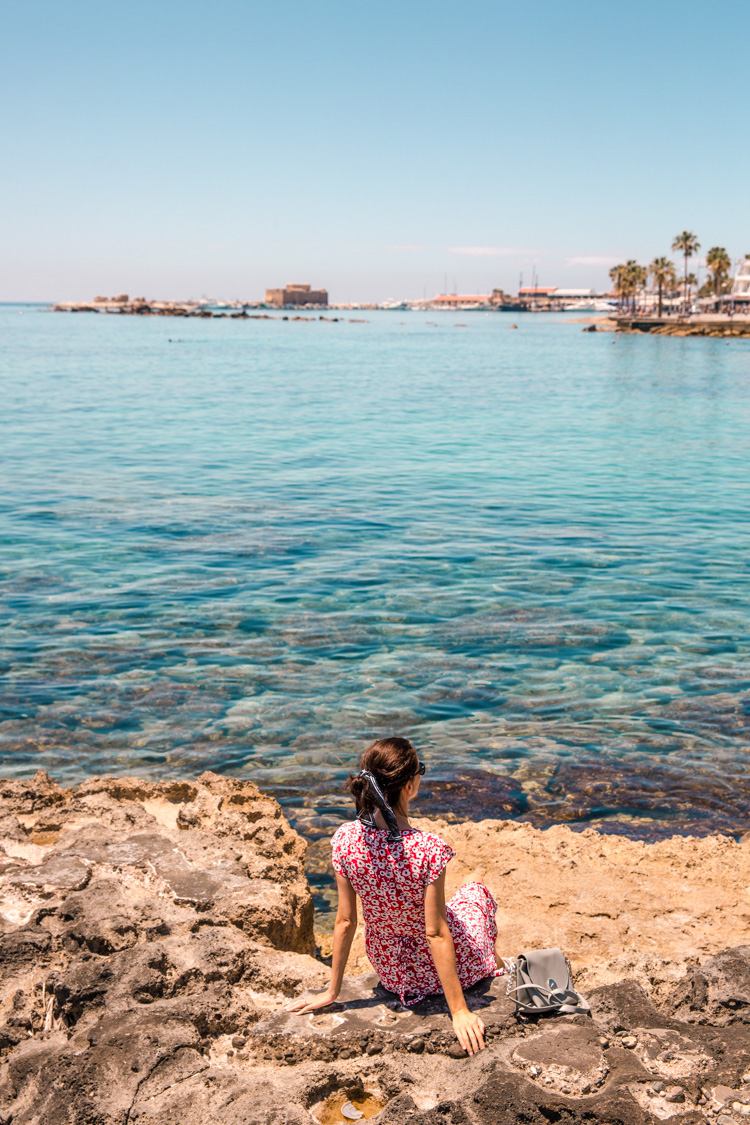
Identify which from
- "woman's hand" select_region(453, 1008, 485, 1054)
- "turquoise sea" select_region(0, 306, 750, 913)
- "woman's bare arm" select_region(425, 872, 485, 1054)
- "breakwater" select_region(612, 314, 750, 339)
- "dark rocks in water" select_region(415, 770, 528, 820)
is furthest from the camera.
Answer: "breakwater" select_region(612, 314, 750, 339)

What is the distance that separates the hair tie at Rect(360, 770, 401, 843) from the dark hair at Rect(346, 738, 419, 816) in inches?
0.6

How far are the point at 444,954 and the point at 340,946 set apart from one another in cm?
54

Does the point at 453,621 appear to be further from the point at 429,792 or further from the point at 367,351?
the point at 367,351

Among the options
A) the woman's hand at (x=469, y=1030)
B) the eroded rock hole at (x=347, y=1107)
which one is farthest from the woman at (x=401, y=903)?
the eroded rock hole at (x=347, y=1107)

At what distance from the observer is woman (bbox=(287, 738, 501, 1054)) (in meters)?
4.03

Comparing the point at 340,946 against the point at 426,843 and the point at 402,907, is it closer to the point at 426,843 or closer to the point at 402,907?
the point at 402,907

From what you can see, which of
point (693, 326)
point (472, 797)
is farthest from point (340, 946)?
point (693, 326)

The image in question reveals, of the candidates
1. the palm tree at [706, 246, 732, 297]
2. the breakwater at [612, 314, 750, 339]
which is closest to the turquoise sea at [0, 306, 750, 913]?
the breakwater at [612, 314, 750, 339]

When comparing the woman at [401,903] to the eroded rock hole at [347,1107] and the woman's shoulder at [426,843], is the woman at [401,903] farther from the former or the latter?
the eroded rock hole at [347,1107]

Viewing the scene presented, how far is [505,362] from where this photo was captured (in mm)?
83438

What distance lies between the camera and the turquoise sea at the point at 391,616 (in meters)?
8.88

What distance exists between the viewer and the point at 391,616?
13016mm

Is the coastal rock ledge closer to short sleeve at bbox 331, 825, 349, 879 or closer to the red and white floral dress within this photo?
the red and white floral dress

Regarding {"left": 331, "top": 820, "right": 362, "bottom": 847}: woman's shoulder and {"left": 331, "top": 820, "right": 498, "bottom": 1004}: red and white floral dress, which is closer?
{"left": 331, "top": 820, "right": 498, "bottom": 1004}: red and white floral dress
